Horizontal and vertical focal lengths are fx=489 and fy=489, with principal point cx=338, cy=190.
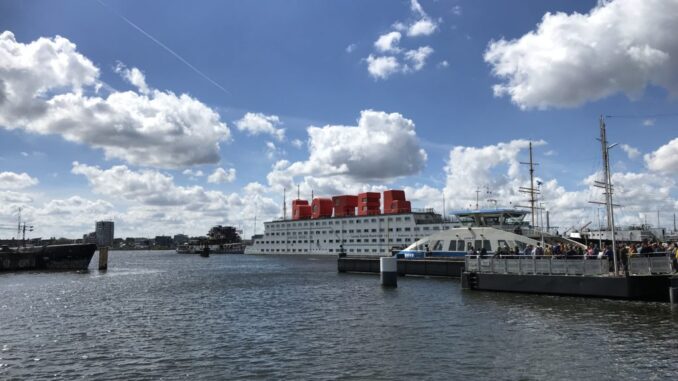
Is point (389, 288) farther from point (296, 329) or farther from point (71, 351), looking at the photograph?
point (71, 351)

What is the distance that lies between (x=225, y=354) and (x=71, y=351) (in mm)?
6168

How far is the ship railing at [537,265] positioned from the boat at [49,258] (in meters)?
68.6

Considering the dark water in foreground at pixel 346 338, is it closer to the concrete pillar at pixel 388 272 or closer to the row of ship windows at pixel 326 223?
the concrete pillar at pixel 388 272

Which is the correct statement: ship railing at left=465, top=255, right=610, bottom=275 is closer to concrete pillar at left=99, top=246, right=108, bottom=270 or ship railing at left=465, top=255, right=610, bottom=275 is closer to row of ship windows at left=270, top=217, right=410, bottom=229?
concrete pillar at left=99, top=246, right=108, bottom=270

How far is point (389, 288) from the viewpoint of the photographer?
40.2m

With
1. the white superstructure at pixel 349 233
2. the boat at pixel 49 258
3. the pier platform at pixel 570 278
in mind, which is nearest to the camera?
the pier platform at pixel 570 278

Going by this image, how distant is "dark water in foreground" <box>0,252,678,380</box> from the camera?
15477 mm

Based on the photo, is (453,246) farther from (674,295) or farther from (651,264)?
(674,295)

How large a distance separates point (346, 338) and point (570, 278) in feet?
55.5

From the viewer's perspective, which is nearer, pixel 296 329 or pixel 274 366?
pixel 274 366

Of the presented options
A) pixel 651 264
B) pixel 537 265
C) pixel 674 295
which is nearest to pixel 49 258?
pixel 537 265

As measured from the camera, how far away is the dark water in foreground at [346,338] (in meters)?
15.5

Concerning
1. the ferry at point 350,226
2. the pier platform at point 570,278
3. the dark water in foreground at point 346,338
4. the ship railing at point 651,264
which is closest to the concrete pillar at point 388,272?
the dark water in foreground at point 346,338

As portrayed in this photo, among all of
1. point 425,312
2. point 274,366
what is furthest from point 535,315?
point 274,366
